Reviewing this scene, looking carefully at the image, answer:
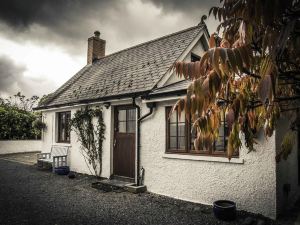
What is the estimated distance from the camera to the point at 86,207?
6719mm

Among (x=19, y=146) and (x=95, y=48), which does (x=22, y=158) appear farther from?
(x=95, y=48)

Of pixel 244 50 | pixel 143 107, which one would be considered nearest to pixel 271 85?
pixel 244 50

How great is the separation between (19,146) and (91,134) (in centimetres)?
1266

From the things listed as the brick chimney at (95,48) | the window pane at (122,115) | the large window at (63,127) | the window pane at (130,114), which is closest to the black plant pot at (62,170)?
the large window at (63,127)

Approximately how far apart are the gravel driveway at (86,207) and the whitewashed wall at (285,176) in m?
0.97

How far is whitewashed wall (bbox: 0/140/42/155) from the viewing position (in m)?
19.5

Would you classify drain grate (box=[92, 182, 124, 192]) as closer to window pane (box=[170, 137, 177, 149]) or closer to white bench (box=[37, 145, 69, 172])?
window pane (box=[170, 137, 177, 149])

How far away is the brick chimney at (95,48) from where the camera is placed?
1769 centimetres

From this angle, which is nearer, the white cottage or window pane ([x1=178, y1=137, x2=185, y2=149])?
the white cottage

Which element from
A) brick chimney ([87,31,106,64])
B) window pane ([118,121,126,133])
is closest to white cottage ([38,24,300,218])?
window pane ([118,121,126,133])

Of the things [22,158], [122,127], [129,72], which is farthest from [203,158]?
[22,158]

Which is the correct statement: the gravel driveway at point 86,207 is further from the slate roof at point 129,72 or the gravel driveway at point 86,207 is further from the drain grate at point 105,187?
the slate roof at point 129,72

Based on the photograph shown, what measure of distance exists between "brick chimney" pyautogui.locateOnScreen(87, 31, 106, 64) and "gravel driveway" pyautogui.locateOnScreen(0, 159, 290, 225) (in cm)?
1074

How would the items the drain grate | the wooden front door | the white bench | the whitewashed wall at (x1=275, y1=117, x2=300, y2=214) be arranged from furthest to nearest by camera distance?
the white bench, the wooden front door, the drain grate, the whitewashed wall at (x1=275, y1=117, x2=300, y2=214)
